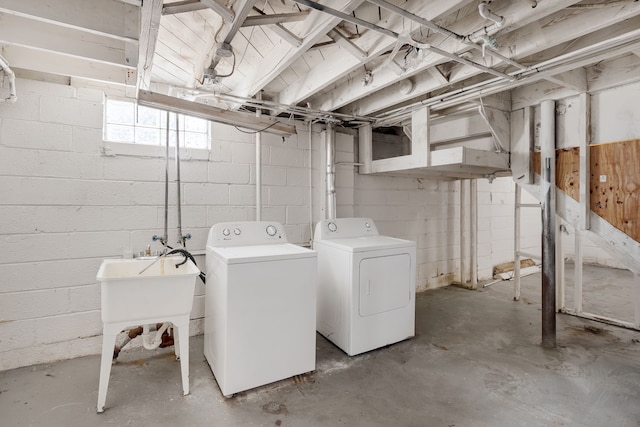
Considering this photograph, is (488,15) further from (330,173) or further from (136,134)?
(136,134)

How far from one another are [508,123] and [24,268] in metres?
4.04

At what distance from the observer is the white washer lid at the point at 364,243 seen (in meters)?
2.51

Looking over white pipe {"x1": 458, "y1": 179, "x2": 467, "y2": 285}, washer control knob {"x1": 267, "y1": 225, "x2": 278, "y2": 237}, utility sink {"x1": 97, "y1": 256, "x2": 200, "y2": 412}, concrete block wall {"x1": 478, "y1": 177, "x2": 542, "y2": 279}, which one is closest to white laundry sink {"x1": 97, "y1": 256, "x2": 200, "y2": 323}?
utility sink {"x1": 97, "y1": 256, "x2": 200, "y2": 412}

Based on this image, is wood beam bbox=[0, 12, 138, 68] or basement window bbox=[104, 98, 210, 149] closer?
wood beam bbox=[0, 12, 138, 68]

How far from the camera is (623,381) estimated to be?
6.96ft

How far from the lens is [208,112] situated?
201 cm

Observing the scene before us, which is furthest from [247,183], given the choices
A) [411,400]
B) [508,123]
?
[508,123]

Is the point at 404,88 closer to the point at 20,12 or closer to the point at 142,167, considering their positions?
the point at 142,167

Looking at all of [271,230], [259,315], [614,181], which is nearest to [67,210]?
[271,230]

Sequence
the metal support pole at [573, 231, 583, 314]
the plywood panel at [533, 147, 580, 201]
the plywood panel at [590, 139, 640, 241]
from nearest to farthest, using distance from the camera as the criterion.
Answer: the plywood panel at [590, 139, 640, 241], the plywood panel at [533, 147, 580, 201], the metal support pole at [573, 231, 583, 314]

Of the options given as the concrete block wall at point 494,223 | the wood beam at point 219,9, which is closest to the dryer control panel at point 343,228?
the wood beam at point 219,9

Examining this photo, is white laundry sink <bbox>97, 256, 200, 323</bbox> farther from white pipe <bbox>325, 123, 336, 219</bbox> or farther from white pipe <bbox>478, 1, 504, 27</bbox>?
white pipe <bbox>478, 1, 504, 27</bbox>

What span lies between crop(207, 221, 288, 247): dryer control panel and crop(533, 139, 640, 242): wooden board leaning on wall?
246 cm

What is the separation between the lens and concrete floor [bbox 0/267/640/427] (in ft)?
5.82
